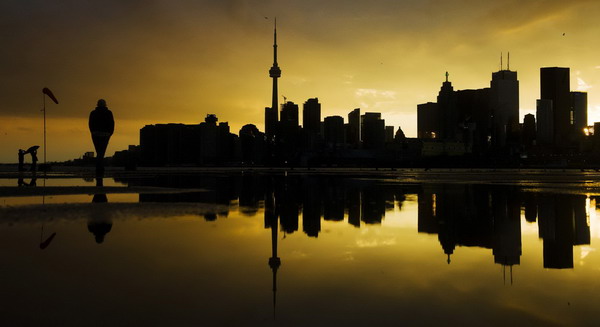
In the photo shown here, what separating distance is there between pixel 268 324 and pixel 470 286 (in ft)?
14.6

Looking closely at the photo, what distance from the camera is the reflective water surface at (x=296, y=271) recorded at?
7.00 metres

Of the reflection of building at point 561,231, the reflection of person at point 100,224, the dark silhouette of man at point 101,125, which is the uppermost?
the dark silhouette of man at point 101,125

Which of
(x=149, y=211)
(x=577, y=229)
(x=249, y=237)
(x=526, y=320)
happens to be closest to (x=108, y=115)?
(x=149, y=211)

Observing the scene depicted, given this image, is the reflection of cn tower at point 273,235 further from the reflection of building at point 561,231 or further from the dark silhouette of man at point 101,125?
the dark silhouette of man at point 101,125

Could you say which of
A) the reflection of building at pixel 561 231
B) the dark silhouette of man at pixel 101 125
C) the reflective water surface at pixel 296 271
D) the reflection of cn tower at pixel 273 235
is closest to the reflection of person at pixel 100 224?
the reflective water surface at pixel 296 271

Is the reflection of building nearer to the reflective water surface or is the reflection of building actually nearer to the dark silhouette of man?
the reflective water surface

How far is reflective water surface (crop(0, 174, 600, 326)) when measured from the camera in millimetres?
7004

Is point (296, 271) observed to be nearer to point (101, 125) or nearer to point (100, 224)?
point (100, 224)

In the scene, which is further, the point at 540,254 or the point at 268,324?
the point at 540,254

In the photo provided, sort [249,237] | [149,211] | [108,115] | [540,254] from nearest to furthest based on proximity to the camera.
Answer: [540,254], [249,237], [149,211], [108,115]

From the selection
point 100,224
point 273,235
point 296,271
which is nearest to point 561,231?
point 273,235

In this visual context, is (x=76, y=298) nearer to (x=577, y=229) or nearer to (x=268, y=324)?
(x=268, y=324)

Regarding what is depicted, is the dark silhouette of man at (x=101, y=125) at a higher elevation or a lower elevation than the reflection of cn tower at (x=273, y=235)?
higher

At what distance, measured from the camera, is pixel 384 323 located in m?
6.59
